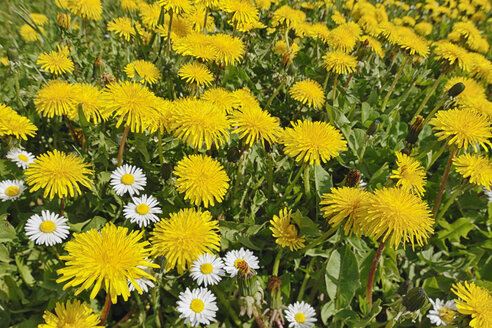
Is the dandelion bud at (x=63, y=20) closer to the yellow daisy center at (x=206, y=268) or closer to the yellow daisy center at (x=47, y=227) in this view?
the yellow daisy center at (x=47, y=227)

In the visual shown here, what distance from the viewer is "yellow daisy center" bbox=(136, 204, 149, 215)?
170cm

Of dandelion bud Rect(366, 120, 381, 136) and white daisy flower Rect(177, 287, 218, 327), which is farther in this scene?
dandelion bud Rect(366, 120, 381, 136)

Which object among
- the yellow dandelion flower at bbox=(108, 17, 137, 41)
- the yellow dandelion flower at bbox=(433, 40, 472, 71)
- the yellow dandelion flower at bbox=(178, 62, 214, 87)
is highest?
the yellow dandelion flower at bbox=(433, 40, 472, 71)

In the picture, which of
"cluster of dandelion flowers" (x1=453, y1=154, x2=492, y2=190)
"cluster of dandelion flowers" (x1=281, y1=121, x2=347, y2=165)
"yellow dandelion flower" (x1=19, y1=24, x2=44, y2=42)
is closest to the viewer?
"cluster of dandelion flowers" (x1=281, y1=121, x2=347, y2=165)

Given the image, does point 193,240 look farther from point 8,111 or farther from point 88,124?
point 8,111

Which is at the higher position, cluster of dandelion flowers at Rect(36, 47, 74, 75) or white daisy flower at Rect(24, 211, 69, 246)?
cluster of dandelion flowers at Rect(36, 47, 74, 75)

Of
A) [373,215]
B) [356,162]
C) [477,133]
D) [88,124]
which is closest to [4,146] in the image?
[88,124]

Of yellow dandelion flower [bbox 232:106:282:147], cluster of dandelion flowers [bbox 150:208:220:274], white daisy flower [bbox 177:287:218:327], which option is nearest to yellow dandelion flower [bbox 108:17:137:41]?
yellow dandelion flower [bbox 232:106:282:147]

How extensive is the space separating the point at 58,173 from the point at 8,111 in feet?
1.78

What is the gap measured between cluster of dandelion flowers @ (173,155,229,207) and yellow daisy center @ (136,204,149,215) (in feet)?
0.75

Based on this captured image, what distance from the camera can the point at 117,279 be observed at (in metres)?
1.20

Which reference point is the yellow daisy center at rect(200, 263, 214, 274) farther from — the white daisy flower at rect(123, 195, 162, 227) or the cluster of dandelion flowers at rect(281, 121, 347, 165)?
the cluster of dandelion flowers at rect(281, 121, 347, 165)

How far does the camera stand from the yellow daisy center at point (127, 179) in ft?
5.91

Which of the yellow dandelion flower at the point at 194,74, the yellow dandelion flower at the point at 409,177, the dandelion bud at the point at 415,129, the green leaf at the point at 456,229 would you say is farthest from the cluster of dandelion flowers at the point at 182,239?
the green leaf at the point at 456,229
